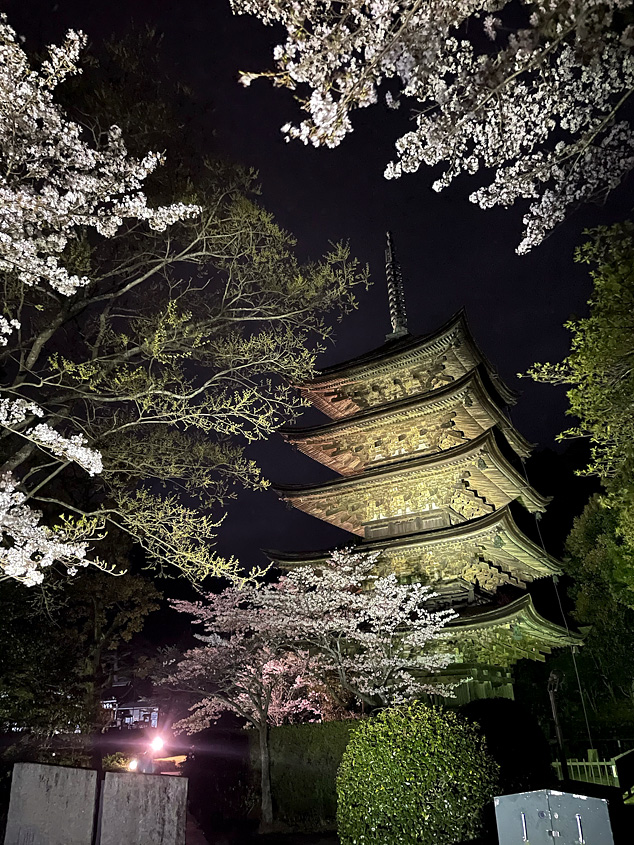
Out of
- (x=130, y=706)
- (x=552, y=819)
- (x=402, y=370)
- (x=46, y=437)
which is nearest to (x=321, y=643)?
(x=402, y=370)

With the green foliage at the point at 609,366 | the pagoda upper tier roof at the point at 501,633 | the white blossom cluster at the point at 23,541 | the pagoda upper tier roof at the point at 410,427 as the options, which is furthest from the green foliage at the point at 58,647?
the green foliage at the point at 609,366

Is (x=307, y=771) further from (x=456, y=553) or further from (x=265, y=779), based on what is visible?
(x=456, y=553)

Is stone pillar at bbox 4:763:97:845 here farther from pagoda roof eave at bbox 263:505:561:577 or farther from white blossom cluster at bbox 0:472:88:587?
pagoda roof eave at bbox 263:505:561:577

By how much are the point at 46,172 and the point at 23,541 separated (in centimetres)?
475

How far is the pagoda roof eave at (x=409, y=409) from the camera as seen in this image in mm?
13820

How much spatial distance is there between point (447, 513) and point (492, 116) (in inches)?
417

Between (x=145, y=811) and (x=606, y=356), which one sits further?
(x=606, y=356)

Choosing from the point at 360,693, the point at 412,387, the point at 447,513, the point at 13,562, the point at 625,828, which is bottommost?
the point at 625,828

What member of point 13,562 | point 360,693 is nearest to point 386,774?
point 13,562

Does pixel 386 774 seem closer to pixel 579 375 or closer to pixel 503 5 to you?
pixel 579 375

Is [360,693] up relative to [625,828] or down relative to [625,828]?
up

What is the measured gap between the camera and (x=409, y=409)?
14656mm

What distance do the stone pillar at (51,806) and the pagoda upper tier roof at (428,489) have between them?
31.8ft

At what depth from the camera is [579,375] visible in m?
9.55
